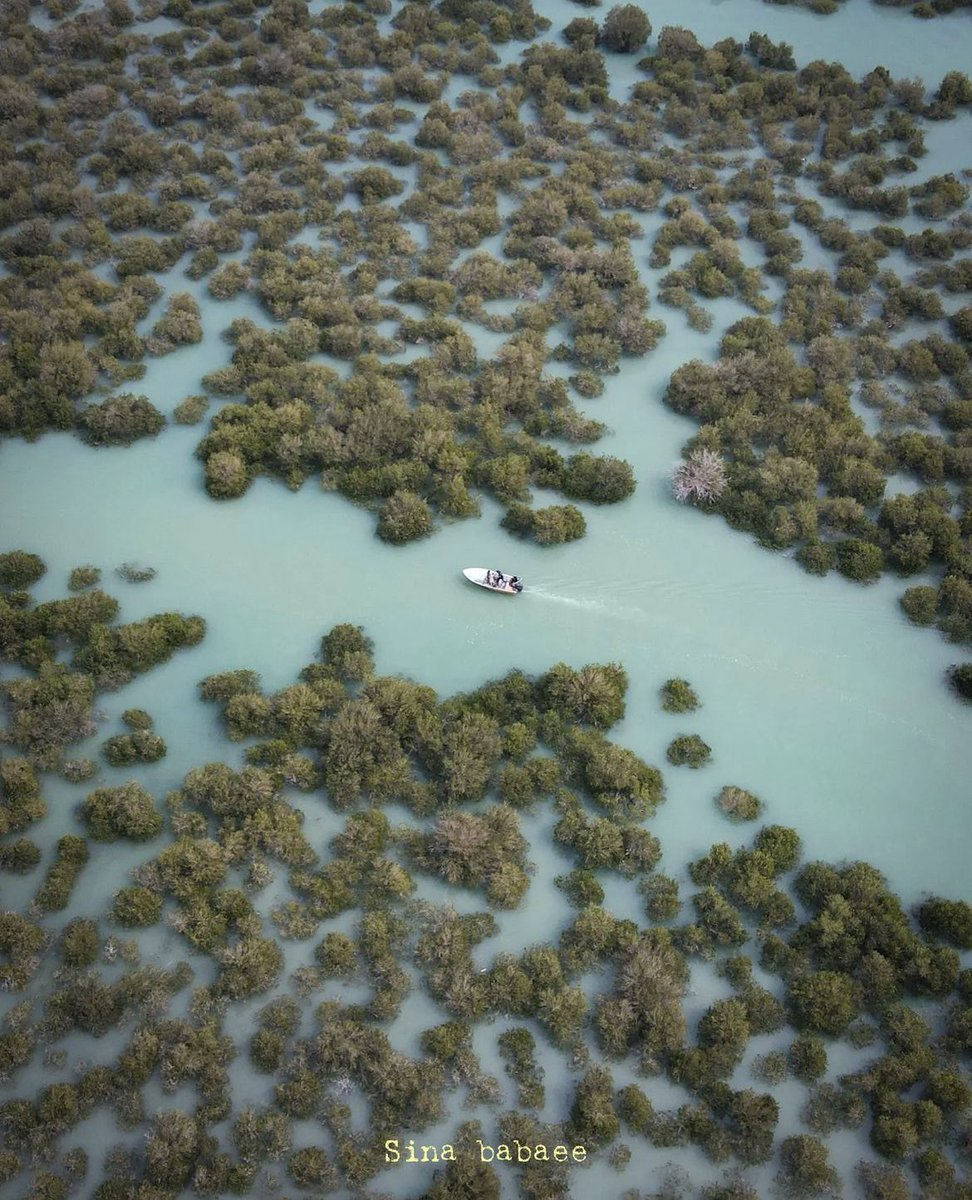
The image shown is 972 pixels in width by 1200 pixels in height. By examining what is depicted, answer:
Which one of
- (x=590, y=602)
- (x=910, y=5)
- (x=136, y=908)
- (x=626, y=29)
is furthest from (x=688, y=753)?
(x=910, y=5)

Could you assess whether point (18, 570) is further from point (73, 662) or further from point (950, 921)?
point (950, 921)

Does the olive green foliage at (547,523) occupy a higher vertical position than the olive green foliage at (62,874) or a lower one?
higher

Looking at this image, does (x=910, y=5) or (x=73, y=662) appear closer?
(x=73, y=662)

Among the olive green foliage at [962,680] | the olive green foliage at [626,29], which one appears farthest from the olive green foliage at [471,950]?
the olive green foliage at [626,29]

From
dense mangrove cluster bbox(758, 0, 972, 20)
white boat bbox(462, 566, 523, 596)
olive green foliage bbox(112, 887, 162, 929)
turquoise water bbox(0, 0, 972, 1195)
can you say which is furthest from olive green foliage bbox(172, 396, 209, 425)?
dense mangrove cluster bbox(758, 0, 972, 20)

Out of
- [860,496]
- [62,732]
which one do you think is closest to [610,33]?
[860,496]

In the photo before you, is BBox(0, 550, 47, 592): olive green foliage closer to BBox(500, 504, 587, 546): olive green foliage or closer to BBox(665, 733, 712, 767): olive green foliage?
BBox(500, 504, 587, 546): olive green foliage

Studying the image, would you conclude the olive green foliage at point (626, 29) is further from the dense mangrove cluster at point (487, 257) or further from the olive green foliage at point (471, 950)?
the olive green foliage at point (471, 950)
